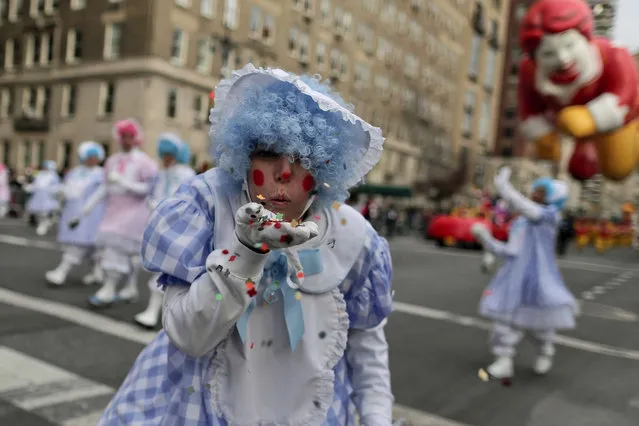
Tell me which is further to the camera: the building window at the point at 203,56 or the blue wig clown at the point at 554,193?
the building window at the point at 203,56

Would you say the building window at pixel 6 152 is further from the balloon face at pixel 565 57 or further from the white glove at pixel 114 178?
the balloon face at pixel 565 57

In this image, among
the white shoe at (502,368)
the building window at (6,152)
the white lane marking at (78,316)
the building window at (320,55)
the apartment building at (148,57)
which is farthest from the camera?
the building window at (320,55)

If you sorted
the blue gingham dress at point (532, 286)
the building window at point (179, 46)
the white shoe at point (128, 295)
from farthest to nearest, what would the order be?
the building window at point (179, 46) → the white shoe at point (128, 295) → the blue gingham dress at point (532, 286)

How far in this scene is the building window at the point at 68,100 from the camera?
2719 cm

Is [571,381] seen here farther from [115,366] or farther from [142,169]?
[142,169]

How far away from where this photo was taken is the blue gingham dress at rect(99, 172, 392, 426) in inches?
58.4

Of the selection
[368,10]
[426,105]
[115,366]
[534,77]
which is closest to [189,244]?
[115,366]

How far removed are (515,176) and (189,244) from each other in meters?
54.3

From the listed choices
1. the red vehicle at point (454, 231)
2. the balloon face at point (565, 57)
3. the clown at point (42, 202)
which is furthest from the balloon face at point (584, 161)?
the clown at point (42, 202)

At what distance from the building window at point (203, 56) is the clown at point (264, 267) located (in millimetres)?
25824

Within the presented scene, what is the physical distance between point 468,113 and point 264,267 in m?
56.8

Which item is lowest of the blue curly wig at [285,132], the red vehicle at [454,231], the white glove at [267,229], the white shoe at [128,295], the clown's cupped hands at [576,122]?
the white shoe at [128,295]

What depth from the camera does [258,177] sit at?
1.52m

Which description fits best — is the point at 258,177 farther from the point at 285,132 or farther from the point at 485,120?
the point at 485,120
